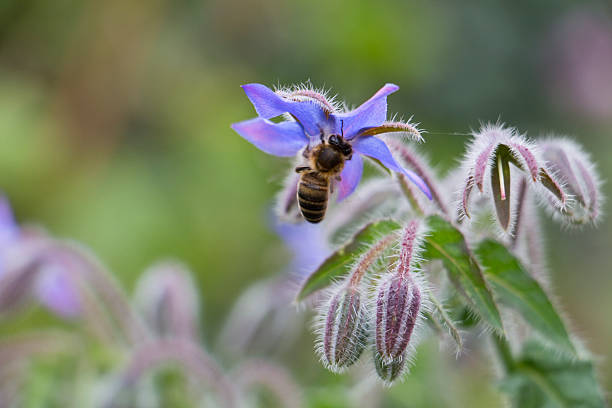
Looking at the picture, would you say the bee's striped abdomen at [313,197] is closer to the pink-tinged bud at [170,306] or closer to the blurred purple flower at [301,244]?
the pink-tinged bud at [170,306]

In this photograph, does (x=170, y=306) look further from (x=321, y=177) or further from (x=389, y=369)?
(x=389, y=369)

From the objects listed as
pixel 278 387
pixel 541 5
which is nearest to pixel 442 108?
pixel 541 5

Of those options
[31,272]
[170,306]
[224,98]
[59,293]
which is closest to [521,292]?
[170,306]

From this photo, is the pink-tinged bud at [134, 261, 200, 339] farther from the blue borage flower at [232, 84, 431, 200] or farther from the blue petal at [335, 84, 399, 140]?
the blue petal at [335, 84, 399, 140]

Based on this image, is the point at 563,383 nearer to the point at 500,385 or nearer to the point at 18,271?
the point at 500,385

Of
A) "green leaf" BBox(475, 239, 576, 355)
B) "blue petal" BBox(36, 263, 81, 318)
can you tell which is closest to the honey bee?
"green leaf" BBox(475, 239, 576, 355)

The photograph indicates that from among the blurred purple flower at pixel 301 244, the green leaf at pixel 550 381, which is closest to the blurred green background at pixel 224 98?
the blurred purple flower at pixel 301 244
